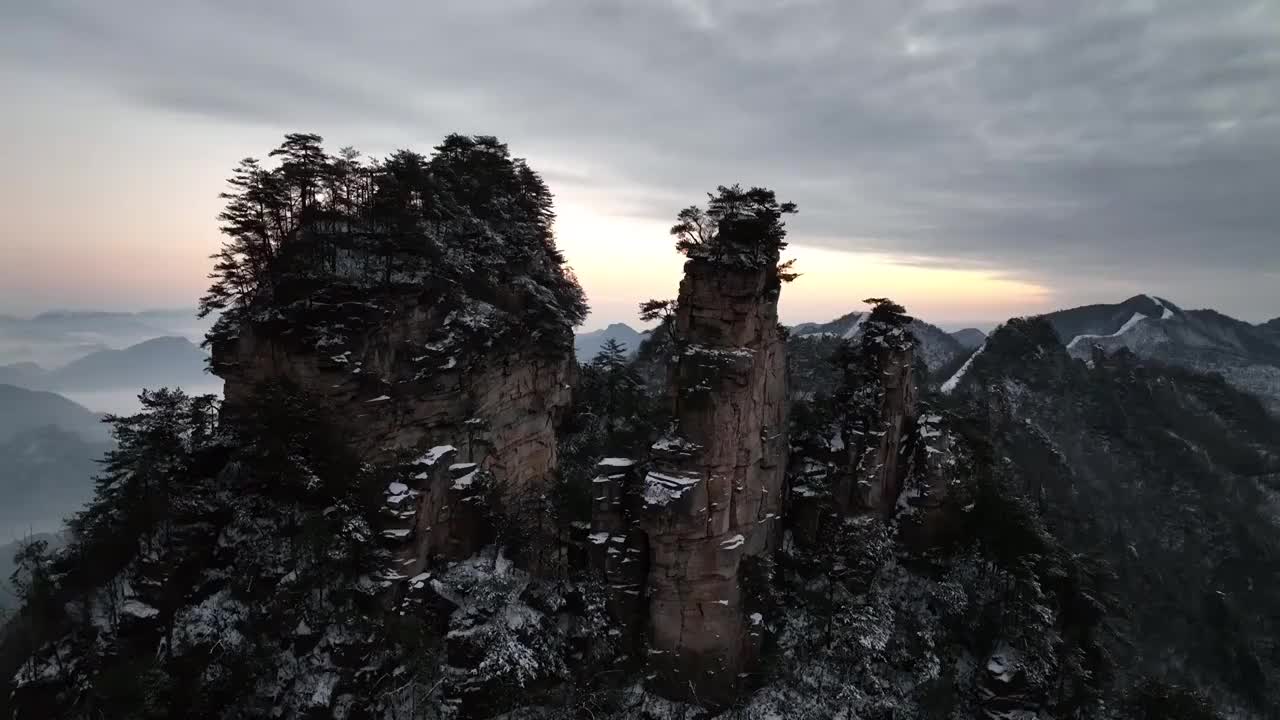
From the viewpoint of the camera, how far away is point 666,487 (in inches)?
1113

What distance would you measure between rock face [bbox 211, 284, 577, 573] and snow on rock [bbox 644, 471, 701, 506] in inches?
340

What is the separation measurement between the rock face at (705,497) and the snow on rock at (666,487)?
1.9 inches

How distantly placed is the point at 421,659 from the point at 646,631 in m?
10.9

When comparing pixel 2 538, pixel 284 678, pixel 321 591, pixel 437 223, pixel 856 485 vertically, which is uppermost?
pixel 437 223

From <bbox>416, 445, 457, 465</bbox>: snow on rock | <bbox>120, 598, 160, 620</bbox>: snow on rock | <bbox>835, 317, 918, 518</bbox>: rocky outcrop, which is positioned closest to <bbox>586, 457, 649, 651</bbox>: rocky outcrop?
<bbox>416, 445, 457, 465</bbox>: snow on rock

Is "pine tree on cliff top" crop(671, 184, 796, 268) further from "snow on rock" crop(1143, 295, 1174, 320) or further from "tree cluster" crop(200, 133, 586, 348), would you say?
"snow on rock" crop(1143, 295, 1174, 320)

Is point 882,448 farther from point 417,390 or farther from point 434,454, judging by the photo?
point 417,390

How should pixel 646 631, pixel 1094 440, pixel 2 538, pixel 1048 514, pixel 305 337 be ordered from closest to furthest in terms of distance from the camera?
pixel 305 337
pixel 646 631
pixel 1048 514
pixel 1094 440
pixel 2 538

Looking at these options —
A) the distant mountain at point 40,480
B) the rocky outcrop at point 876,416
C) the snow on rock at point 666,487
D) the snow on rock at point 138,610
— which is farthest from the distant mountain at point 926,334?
the distant mountain at point 40,480

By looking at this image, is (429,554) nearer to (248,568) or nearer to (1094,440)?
(248,568)

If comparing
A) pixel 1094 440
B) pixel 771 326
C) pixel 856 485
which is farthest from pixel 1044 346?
pixel 771 326

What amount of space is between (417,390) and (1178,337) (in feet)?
557

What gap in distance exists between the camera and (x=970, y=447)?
128 ft

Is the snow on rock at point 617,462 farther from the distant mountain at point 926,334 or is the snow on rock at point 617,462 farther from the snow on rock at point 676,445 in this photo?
the distant mountain at point 926,334
